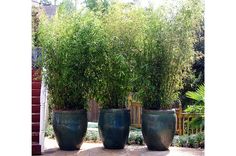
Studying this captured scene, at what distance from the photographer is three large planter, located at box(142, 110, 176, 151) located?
467 cm

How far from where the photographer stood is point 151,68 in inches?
184

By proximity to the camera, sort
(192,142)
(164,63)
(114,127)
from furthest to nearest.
Answer: 1. (192,142)
2. (114,127)
3. (164,63)

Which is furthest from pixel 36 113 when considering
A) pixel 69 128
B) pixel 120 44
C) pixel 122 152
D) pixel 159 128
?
pixel 159 128

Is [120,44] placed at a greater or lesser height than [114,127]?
greater

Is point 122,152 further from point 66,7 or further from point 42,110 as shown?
point 66,7

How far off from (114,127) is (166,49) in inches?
42.7

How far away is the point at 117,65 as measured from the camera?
475 centimetres

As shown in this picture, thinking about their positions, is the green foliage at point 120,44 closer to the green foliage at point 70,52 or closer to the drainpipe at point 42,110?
the green foliage at point 70,52

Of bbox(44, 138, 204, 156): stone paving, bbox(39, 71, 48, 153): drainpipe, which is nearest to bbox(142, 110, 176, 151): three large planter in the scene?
bbox(44, 138, 204, 156): stone paving

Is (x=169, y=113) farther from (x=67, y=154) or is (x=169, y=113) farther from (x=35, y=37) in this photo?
(x=35, y=37)

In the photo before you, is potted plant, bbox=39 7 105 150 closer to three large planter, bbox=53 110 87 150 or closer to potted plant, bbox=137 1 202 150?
three large planter, bbox=53 110 87 150

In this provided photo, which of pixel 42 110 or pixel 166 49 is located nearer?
pixel 166 49

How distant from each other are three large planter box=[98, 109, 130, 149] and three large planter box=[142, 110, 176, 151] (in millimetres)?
250
